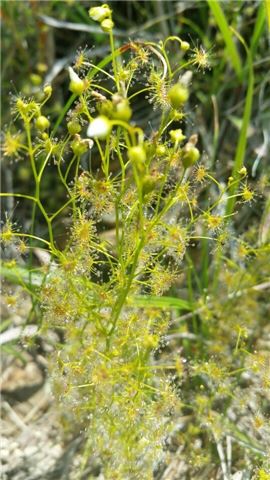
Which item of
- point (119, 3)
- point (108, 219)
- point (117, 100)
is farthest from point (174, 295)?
point (119, 3)

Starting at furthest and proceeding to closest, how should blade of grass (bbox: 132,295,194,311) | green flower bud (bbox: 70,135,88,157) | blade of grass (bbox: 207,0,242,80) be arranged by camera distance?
blade of grass (bbox: 207,0,242,80)
blade of grass (bbox: 132,295,194,311)
green flower bud (bbox: 70,135,88,157)

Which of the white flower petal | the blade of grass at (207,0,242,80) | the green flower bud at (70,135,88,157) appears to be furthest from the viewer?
the blade of grass at (207,0,242,80)

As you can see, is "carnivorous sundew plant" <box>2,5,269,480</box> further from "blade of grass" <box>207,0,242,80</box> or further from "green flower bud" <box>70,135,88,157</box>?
"blade of grass" <box>207,0,242,80</box>

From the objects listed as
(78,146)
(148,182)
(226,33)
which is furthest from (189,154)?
(226,33)

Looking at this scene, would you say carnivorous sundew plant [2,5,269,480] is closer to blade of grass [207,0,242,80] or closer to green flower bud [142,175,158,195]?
green flower bud [142,175,158,195]

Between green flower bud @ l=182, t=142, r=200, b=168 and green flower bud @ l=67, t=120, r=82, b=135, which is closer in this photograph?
green flower bud @ l=182, t=142, r=200, b=168

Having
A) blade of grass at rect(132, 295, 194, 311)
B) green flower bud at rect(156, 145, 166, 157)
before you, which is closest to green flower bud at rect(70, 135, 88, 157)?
green flower bud at rect(156, 145, 166, 157)

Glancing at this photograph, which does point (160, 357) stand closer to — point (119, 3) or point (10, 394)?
point (10, 394)

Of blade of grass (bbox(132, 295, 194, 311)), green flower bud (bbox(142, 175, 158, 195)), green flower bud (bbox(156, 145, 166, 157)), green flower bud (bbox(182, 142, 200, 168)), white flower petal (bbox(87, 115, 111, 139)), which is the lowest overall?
blade of grass (bbox(132, 295, 194, 311))

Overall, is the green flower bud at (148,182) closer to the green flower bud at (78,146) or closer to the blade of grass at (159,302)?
the green flower bud at (78,146)

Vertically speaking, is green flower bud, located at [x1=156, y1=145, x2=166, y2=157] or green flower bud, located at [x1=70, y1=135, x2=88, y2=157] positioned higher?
green flower bud, located at [x1=70, y1=135, x2=88, y2=157]
